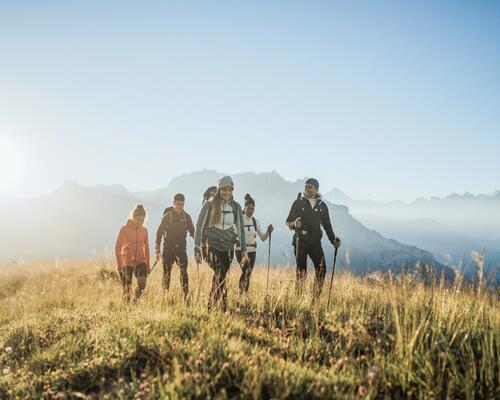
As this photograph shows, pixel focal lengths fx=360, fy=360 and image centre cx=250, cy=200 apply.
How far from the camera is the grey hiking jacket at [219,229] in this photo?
22.4 ft

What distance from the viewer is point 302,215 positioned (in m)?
8.16

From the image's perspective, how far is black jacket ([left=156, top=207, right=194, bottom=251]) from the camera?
883 centimetres

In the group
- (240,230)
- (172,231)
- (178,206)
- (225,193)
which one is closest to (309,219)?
(240,230)

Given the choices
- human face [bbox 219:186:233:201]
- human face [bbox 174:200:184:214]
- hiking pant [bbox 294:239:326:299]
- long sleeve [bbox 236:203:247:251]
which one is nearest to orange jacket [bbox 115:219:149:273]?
human face [bbox 174:200:184:214]

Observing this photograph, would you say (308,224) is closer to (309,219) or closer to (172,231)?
(309,219)

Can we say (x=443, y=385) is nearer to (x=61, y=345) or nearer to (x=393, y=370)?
(x=393, y=370)

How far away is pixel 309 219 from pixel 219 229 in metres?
2.29

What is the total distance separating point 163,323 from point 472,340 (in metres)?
3.92

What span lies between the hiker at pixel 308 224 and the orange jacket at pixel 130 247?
11.3 ft

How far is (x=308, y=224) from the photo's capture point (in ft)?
26.6

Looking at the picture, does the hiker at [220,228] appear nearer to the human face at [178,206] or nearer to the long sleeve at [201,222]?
the long sleeve at [201,222]

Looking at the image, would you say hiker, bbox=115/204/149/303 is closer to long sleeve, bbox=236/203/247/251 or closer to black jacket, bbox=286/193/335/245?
long sleeve, bbox=236/203/247/251

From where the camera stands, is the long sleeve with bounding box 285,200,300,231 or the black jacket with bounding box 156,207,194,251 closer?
the long sleeve with bounding box 285,200,300,231

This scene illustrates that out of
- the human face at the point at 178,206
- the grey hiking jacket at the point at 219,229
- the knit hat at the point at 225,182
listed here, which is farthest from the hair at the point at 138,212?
the knit hat at the point at 225,182
